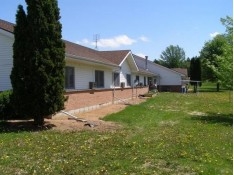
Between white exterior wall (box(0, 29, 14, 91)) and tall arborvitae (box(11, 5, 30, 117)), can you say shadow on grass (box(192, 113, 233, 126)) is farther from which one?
white exterior wall (box(0, 29, 14, 91))

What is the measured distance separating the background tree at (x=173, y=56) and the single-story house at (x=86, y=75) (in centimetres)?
9733

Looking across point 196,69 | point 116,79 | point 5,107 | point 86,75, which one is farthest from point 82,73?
point 196,69

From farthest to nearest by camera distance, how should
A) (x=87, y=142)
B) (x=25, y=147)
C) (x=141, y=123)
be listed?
(x=141, y=123)
(x=87, y=142)
(x=25, y=147)

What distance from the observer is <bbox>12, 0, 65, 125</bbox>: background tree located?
42.5 ft

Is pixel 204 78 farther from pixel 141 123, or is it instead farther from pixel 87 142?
pixel 87 142

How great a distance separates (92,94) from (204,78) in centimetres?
5737

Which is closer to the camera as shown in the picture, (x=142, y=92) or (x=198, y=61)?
(x=142, y=92)

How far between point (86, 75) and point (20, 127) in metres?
9.99

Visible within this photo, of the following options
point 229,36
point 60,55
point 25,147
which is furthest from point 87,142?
point 229,36

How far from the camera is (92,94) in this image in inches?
869

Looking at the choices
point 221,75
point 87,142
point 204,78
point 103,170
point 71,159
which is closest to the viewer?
point 103,170

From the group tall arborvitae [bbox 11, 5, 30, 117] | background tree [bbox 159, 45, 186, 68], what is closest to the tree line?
background tree [bbox 159, 45, 186, 68]

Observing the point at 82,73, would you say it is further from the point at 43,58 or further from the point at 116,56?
the point at 116,56

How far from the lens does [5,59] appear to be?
17.3 m
